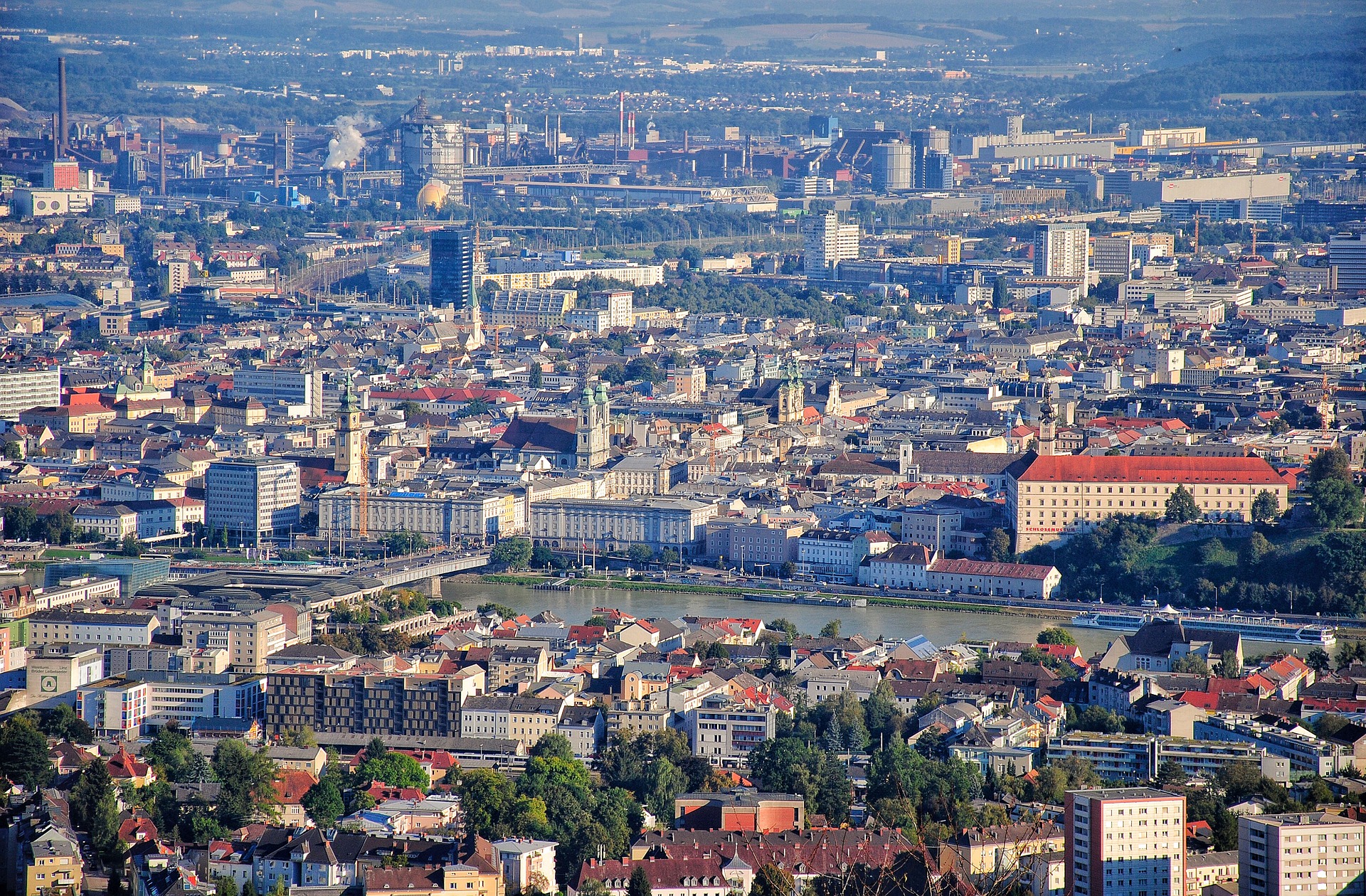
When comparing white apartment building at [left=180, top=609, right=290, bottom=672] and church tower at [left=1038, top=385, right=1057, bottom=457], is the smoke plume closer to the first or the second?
church tower at [left=1038, top=385, right=1057, bottom=457]

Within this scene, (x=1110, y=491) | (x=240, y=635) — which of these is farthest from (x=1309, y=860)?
(x=1110, y=491)

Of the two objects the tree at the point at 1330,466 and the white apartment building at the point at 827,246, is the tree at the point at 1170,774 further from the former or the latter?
the white apartment building at the point at 827,246

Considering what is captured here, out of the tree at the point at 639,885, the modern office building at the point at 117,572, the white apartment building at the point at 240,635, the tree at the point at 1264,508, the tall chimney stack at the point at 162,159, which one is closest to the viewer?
the tree at the point at 639,885

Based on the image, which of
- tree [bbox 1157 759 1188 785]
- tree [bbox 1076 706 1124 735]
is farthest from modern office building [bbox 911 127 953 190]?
tree [bbox 1157 759 1188 785]

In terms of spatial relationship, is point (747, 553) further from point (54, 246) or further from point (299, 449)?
point (54, 246)

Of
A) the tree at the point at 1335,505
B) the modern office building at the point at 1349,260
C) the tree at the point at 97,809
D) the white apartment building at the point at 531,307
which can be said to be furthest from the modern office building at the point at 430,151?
the tree at the point at 97,809
